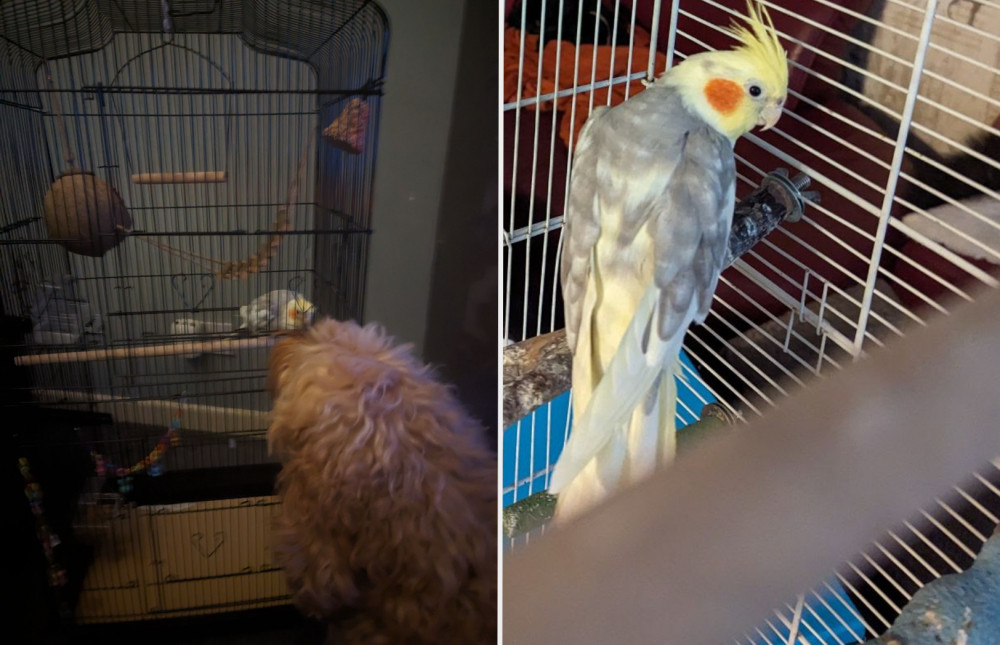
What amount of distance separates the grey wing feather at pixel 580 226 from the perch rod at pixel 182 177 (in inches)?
11.1

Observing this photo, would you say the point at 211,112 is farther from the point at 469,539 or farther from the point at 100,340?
the point at 469,539

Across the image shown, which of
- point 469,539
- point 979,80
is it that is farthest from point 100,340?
point 979,80

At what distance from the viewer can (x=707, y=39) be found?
0.64m

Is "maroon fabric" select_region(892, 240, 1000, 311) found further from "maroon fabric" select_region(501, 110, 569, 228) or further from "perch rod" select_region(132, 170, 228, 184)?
"perch rod" select_region(132, 170, 228, 184)

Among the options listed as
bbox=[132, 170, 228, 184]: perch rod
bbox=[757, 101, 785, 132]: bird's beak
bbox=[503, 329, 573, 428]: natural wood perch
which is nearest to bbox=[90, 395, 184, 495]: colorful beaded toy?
bbox=[132, 170, 228, 184]: perch rod

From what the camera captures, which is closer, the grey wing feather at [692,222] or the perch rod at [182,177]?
the perch rod at [182,177]

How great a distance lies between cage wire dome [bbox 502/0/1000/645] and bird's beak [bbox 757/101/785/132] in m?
0.02

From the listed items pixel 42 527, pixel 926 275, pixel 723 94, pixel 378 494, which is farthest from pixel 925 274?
pixel 42 527

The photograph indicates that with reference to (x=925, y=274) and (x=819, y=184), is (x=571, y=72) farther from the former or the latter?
(x=925, y=274)

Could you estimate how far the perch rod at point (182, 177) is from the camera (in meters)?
0.51

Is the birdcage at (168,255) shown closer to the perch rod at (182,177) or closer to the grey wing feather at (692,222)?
the perch rod at (182,177)

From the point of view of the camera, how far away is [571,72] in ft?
2.18

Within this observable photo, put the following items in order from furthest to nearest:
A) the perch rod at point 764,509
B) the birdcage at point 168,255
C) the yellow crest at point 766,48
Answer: the yellow crest at point 766,48
the birdcage at point 168,255
the perch rod at point 764,509

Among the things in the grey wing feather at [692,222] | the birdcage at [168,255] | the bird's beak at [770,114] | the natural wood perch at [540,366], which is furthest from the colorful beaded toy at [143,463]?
the bird's beak at [770,114]
